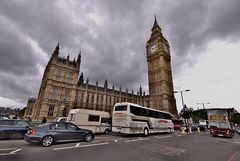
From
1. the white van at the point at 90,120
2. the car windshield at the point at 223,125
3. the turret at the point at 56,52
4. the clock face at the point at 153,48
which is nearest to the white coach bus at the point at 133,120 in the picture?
the white van at the point at 90,120

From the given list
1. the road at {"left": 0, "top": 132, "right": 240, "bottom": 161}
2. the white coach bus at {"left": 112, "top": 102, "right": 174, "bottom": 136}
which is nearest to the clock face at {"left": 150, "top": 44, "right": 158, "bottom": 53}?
the white coach bus at {"left": 112, "top": 102, "right": 174, "bottom": 136}

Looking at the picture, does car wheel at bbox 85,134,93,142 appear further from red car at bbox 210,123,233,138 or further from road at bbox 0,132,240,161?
red car at bbox 210,123,233,138

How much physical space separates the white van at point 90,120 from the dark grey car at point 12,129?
5.75 metres

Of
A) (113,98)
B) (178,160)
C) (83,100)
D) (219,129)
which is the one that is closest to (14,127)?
(178,160)

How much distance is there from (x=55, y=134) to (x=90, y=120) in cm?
870

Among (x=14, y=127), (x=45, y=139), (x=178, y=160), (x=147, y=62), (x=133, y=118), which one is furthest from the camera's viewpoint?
(x=147, y=62)

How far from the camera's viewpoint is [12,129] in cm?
1078

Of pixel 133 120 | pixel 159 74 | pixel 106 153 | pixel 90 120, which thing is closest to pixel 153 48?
pixel 159 74

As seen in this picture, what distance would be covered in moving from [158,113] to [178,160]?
1403 cm

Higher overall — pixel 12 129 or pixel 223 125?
pixel 223 125

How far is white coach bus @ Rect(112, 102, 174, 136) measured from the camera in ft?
47.8

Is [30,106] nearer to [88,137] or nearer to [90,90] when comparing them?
[90,90]

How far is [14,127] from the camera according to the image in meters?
11.0

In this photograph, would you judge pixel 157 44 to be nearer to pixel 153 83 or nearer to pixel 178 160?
pixel 153 83
